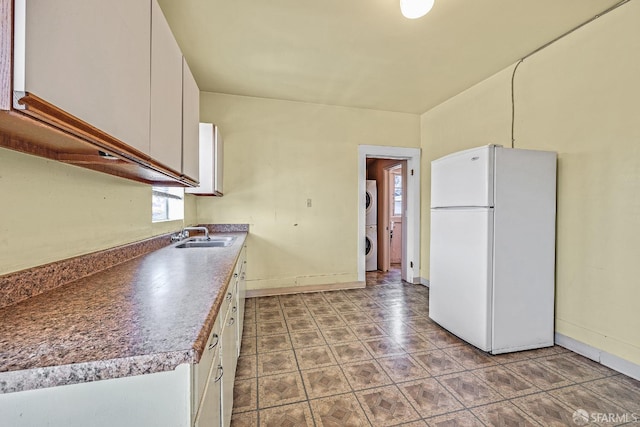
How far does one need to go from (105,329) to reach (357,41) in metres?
2.58

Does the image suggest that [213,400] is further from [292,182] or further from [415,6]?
[292,182]

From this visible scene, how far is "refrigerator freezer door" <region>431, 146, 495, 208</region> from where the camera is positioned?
6.99 ft

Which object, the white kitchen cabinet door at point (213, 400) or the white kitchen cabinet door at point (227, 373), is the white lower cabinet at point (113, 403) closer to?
the white kitchen cabinet door at point (213, 400)

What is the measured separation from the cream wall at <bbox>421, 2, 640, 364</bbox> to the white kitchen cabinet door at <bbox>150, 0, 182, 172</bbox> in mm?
2907

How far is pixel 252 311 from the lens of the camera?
9.98 ft

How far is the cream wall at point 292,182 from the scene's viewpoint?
3504 mm

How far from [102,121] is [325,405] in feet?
5.74

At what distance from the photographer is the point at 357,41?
2352mm

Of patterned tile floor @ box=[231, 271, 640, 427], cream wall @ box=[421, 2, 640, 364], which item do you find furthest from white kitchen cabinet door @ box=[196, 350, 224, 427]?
cream wall @ box=[421, 2, 640, 364]

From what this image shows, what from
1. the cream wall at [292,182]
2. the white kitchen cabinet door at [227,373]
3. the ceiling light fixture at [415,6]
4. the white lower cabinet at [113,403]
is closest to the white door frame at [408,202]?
the cream wall at [292,182]

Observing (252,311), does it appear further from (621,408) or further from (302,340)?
(621,408)

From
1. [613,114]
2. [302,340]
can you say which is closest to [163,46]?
[302,340]

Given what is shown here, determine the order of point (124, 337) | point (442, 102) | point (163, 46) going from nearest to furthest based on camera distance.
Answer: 1. point (124, 337)
2. point (163, 46)
3. point (442, 102)

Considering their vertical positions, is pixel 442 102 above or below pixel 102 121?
above
